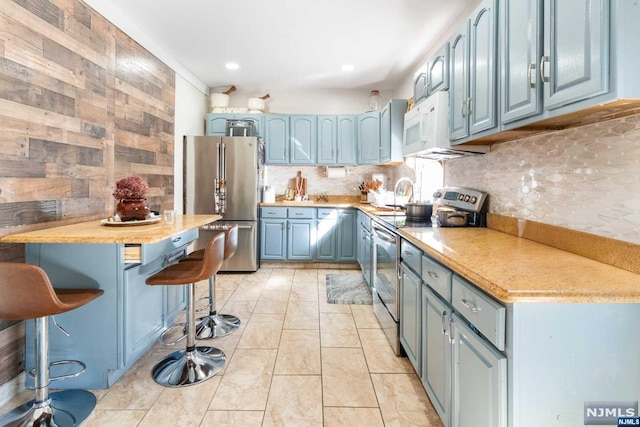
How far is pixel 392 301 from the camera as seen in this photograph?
2361 millimetres

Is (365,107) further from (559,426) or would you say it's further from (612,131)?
(559,426)

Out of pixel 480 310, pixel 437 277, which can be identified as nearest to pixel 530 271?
pixel 480 310

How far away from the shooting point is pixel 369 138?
15.1 ft

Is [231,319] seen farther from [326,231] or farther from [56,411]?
[326,231]

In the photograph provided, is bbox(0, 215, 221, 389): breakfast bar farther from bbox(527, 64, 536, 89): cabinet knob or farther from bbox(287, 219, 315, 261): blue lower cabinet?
bbox(287, 219, 315, 261): blue lower cabinet

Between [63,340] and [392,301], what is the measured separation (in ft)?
6.71

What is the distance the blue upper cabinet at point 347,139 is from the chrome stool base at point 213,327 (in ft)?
9.55

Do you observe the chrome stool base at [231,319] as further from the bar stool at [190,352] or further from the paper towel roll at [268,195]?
the paper towel roll at [268,195]

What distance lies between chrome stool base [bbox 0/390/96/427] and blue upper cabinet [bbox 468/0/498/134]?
2585 millimetres

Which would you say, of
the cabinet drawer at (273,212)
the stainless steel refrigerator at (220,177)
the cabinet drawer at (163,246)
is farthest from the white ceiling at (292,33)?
the cabinet drawer at (163,246)

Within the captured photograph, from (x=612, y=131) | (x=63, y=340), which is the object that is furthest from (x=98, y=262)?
(x=612, y=131)

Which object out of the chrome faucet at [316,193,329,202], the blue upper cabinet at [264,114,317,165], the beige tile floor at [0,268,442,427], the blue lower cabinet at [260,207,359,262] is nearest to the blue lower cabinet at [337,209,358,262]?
the blue lower cabinet at [260,207,359,262]

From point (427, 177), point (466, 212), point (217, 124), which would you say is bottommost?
point (466, 212)

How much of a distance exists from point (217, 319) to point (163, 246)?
0.92 metres
